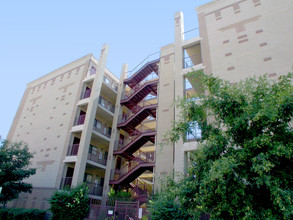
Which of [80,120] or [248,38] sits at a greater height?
[248,38]

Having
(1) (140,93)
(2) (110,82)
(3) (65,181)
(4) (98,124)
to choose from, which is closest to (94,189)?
(3) (65,181)

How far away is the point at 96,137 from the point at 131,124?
446 centimetres

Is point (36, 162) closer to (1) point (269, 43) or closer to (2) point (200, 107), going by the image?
(2) point (200, 107)

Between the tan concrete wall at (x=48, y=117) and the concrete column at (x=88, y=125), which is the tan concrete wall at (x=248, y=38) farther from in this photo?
the tan concrete wall at (x=48, y=117)

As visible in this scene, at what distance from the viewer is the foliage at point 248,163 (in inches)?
322

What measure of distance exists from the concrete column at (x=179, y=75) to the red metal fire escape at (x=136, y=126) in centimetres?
415

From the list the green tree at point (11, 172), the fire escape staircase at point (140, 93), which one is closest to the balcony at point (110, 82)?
the fire escape staircase at point (140, 93)

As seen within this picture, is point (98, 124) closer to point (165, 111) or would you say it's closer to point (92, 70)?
point (92, 70)

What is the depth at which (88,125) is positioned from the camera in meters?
23.9

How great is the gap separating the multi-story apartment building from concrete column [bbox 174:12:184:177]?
8cm

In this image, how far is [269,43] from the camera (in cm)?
1770

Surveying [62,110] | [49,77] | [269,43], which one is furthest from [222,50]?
[49,77]

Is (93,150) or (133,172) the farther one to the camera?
(93,150)

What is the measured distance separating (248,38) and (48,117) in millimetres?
24657
